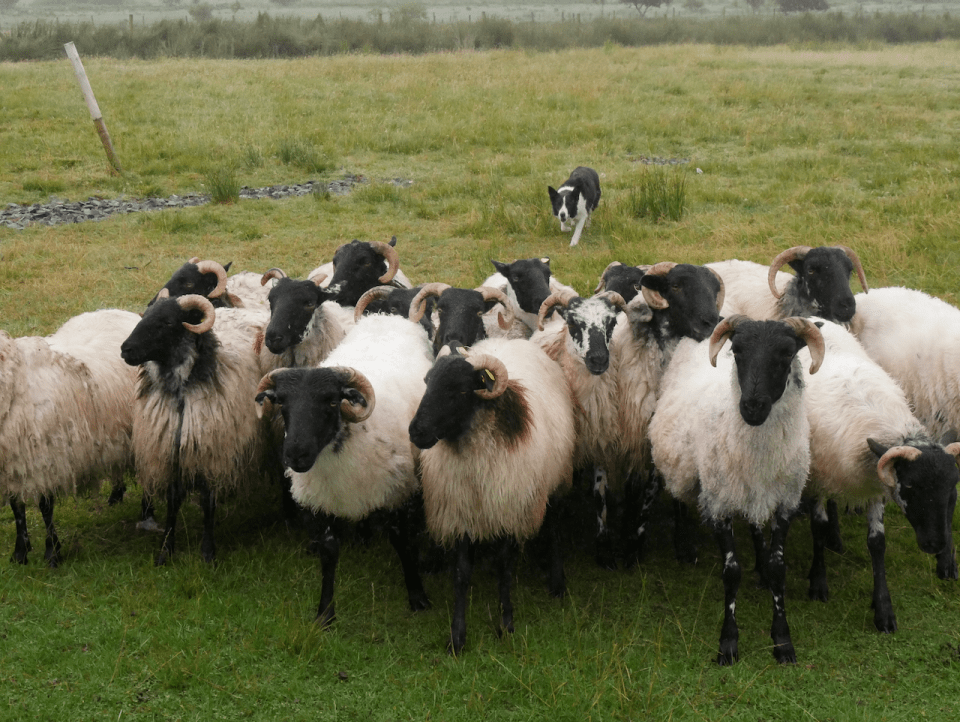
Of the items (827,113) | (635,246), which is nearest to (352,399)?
(635,246)

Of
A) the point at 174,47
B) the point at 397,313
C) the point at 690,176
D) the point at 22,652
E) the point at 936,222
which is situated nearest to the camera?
the point at 22,652

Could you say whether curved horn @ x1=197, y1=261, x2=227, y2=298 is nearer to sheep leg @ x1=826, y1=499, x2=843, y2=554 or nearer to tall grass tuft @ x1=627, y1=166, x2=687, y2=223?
sheep leg @ x1=826, y1=499, x2=843, y2=554

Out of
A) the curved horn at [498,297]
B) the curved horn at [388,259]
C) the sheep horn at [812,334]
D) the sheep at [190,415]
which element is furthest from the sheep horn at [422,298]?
the sheep horn at [812,334]

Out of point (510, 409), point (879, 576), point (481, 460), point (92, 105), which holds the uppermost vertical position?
point (92, 105)

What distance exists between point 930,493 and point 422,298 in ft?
11.8

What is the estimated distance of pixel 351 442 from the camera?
16.1 feet

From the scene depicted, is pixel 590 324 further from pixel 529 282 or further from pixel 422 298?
pixel 422 298

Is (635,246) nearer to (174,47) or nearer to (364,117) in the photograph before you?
(364,117)

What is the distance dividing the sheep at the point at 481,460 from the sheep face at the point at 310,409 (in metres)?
0.51

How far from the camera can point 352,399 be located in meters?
4.83

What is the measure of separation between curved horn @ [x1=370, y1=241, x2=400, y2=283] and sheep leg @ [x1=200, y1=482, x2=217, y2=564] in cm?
226

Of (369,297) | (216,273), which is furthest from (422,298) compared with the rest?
(216,273)

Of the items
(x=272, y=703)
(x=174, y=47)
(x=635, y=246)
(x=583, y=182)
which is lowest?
(x=272, y=703)

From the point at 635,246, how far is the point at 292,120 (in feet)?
33.4
